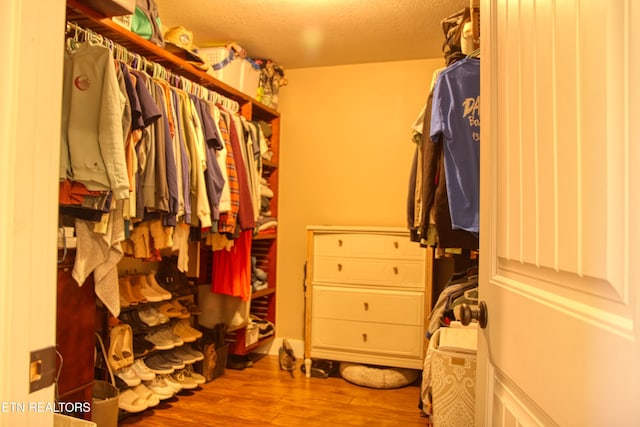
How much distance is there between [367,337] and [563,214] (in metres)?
2.63

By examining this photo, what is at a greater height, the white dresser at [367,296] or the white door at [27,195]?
the white door at [27,195]

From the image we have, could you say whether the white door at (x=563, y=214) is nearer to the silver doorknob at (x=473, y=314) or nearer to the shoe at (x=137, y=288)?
the silver doorknob at (x=473, y=314)

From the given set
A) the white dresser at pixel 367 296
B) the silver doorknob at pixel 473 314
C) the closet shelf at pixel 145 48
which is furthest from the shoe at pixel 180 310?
the silver doorknob at pixel 473 314

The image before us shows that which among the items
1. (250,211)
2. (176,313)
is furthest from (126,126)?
(176,313)

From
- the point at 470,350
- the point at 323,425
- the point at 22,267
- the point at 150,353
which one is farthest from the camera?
the point at 150,353

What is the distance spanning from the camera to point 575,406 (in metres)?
0.56

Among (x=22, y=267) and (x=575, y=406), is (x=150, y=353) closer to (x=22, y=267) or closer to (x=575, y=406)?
(x=22, y=267)

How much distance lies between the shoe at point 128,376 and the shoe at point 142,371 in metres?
0.02

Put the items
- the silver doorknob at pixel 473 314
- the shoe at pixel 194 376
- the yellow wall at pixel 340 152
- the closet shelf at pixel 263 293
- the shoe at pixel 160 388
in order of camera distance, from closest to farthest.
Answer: the silver doorknob at pixel 473 314 → the shoe at pixel 160 388 → the shoe at pixel 194 376 → the closet shelf at pixel 263 293 → the yellow wall at pixel 340 152

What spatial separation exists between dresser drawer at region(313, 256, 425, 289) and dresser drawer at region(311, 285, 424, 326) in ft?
0.21

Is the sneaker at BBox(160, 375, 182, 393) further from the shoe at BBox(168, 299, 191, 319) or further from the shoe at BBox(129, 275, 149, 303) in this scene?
the shoe at BBox(129, 275, 149, 303)

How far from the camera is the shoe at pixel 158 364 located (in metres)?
2.52

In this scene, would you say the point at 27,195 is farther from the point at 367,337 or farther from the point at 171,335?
the point at 367,337

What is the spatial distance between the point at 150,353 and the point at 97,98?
5.09 feet
